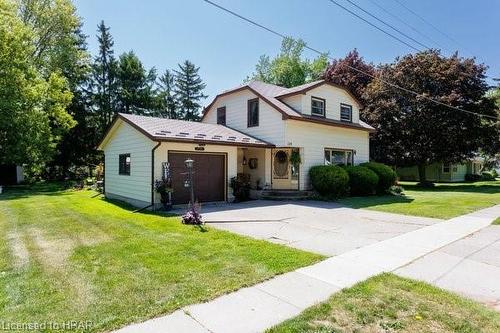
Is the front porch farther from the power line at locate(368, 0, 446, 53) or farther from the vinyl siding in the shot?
the vinyl siding

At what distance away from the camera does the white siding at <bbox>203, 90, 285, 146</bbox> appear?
53.2ft

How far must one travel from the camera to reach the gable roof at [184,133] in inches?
495

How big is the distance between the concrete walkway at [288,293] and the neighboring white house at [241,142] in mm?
8301

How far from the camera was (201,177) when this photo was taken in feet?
45.6

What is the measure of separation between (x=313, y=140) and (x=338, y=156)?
2482 millimetres

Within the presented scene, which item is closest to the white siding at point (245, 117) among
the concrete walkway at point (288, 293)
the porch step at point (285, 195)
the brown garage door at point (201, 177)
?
the porch step at point (285, 195)

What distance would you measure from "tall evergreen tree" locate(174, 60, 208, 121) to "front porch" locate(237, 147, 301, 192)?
3262cm

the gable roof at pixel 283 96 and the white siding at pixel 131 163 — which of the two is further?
the gable roof at pixel 283 96

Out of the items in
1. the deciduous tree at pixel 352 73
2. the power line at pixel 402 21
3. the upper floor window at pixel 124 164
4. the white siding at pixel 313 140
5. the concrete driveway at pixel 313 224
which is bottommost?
the concrete driveway at pixel 313 224

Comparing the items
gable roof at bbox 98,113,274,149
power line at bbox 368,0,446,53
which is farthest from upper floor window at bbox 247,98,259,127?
power line at bbox 368,0,446,53

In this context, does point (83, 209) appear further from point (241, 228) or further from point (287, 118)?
point (287, 118)

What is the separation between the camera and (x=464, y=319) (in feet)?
12.3

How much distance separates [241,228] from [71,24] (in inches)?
1157

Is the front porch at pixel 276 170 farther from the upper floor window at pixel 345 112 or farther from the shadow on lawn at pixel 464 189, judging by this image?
the shadow on lawn at pixel 464 189
